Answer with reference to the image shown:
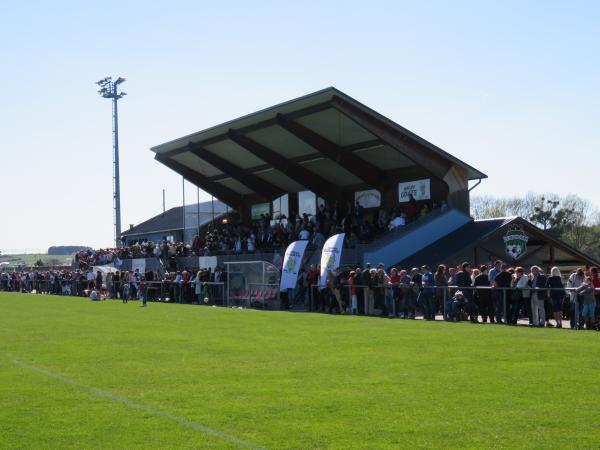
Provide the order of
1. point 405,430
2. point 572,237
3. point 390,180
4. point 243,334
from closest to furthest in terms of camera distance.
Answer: point 405,430 < point 243,334 < point 390,180 < point 572,237

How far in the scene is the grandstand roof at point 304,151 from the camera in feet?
114

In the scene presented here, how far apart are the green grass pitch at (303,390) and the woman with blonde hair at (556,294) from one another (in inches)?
65.3

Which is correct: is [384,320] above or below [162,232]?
below

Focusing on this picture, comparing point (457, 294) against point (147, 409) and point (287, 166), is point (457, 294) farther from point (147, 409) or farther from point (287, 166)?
point (287, 166)

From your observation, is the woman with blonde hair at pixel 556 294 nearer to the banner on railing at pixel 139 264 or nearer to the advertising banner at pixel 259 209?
the advertising banner at pixel 259 209

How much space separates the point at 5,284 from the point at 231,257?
2538 cm

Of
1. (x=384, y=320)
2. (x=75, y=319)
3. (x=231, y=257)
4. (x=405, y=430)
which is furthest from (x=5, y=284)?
(x=405, y=430)

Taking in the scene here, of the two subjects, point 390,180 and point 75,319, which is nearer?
point 75,319

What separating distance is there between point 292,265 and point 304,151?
11029mm

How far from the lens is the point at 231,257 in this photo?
40875 mm

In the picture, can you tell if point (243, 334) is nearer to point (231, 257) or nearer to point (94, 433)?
point (94, 433)

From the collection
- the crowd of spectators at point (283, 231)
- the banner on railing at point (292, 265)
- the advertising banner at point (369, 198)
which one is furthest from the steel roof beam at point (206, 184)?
the banner on railing at point (292, 265)

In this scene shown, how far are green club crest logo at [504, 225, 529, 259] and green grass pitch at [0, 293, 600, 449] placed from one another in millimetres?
16303

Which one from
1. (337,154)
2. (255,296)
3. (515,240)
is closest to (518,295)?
(515,240)
